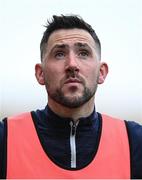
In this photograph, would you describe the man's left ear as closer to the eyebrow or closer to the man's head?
the man's head

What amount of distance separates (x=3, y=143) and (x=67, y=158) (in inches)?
11.8

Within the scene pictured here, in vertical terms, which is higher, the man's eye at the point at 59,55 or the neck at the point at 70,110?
the man's eye at the point at 59,55

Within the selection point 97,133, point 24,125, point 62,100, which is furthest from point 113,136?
point 24,125

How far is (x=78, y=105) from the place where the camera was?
1.71 m

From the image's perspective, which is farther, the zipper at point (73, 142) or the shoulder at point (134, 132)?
the shoulder at point (134, 132)

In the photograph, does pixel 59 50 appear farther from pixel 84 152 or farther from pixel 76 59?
pixel 84 152

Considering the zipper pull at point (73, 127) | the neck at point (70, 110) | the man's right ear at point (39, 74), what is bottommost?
the zipper pull at point (73, 127)

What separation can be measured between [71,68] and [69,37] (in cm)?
21

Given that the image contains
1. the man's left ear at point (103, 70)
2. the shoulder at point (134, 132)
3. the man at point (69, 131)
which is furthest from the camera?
the man's left ear at point (103, 70)

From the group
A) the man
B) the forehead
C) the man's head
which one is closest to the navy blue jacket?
the man

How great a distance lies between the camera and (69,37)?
1.76 m

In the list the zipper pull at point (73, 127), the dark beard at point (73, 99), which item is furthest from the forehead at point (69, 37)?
the zipper pull at point (73, 127)

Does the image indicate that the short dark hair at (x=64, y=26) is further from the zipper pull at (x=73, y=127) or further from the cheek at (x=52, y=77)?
the zipper pull at (x=73, y=127)

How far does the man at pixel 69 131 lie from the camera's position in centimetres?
162
